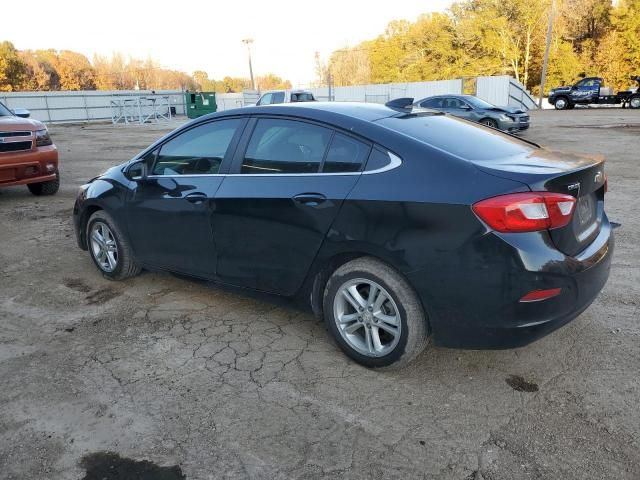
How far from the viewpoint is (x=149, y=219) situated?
4180mm

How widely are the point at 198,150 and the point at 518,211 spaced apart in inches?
94.5

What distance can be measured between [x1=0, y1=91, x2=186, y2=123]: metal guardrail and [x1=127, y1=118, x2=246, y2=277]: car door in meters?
31.1

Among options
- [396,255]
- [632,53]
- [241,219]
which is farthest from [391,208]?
[632,53]

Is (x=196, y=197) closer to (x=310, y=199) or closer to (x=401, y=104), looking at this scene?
(x=310, y=199)

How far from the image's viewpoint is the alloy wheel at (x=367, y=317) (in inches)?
118

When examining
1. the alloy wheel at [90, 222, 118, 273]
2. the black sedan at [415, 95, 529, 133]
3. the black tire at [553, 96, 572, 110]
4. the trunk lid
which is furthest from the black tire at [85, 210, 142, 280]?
the black tire at [553, 96, 572, 110]

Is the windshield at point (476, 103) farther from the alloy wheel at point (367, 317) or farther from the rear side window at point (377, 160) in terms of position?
the alloy wheel at point (367, 317)

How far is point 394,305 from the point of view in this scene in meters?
2.94

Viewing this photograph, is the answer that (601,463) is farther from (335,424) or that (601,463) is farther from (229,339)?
(229,339)

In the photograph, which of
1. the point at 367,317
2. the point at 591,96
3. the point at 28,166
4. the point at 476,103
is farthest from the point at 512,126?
the point at 591,96

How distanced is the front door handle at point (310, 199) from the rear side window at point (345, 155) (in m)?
0.17

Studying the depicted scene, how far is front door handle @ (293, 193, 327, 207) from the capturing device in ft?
10.2

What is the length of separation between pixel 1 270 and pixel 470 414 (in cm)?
467

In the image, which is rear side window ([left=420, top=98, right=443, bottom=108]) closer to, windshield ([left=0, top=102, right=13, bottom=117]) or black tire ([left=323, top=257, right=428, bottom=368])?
windshield ([left=0, top=102, right=13, bottom=117])
